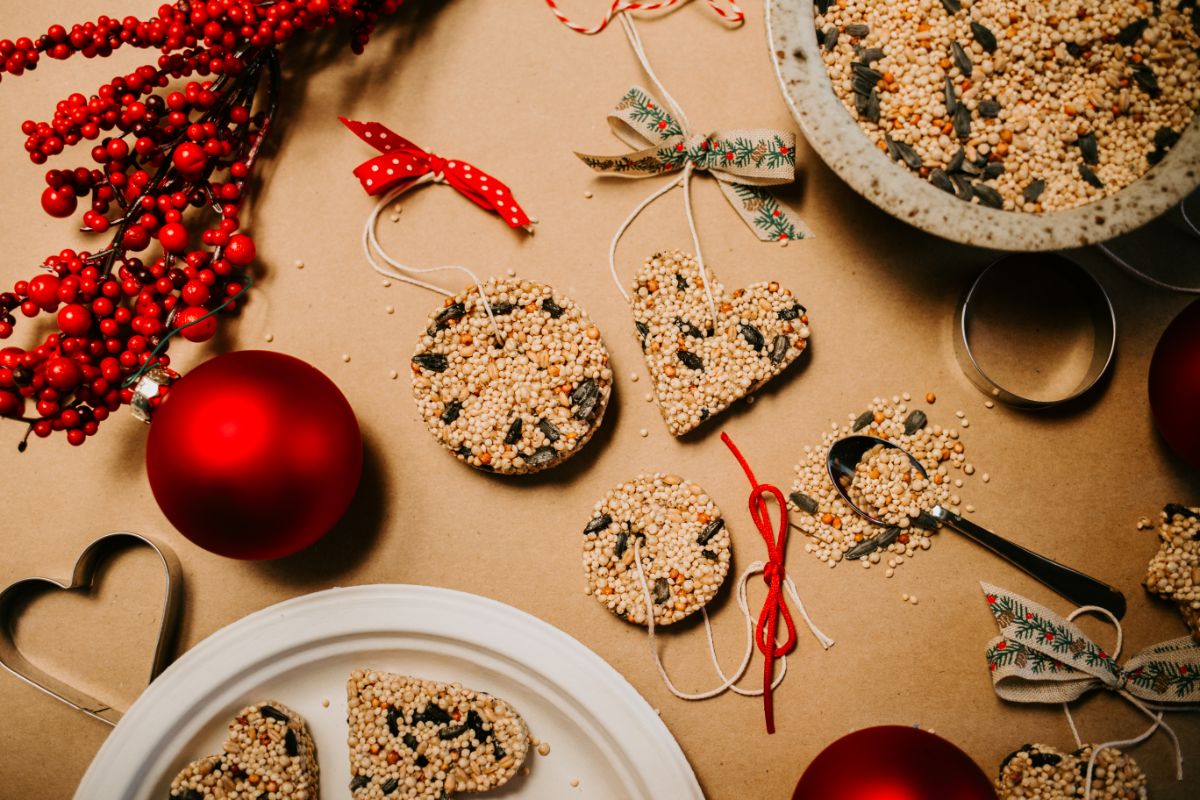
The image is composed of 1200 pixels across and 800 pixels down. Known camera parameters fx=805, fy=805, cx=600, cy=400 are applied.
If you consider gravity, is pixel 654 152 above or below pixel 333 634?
above

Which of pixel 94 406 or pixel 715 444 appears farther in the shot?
pixel 715 444

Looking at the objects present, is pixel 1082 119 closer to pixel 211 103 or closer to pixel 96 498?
pixel 211 103

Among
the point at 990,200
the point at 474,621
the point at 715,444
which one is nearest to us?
the point at 990,200

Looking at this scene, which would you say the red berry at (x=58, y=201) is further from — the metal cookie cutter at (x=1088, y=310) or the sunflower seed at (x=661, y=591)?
the metal cookie cutter at (x=1088, y=310)

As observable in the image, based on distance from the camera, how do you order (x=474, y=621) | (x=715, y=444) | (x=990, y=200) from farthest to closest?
(x=715, y=444), (x=474, y=621), (x=990, y=200)

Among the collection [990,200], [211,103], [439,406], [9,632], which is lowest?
[9,632]

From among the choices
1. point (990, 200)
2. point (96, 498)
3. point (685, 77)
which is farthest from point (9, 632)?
point (990, 200)

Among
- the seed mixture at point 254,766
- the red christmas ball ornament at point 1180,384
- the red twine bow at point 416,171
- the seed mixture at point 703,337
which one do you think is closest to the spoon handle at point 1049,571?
the red christmas ball ornament at point 1180,384
